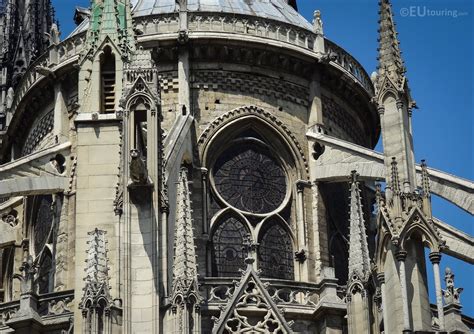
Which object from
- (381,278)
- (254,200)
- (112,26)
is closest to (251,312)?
(381,278)

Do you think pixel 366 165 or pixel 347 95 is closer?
pixel 366 165

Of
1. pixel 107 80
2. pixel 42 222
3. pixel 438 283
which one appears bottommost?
pixel 438 283

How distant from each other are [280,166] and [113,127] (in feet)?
34.5

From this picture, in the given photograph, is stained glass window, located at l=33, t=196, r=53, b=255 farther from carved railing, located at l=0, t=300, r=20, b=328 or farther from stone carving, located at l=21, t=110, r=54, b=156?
carved railing, located at l=0, t=300, r=20, b=328

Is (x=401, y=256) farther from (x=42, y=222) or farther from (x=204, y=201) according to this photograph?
(x=42, y=222)

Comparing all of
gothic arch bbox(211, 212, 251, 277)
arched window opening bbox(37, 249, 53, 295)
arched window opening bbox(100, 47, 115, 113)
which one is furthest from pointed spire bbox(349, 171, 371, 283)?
arched window opening bbox(37, 249, 53, 295)

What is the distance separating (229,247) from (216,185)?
1.81m

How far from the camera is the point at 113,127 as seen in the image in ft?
98.1

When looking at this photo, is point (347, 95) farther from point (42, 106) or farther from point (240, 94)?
point (42, 106)

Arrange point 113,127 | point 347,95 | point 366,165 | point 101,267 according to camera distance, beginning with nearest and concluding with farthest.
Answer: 1. point 101,267
2. point 113,127
3. point 366,165
4. point 347,95

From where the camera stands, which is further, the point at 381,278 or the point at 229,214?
the point at 229,214

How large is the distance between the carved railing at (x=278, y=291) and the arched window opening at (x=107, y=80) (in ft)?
16.0

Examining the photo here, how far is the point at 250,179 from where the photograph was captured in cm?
3941

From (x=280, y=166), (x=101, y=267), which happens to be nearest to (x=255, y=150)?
(x=280, y=166)
